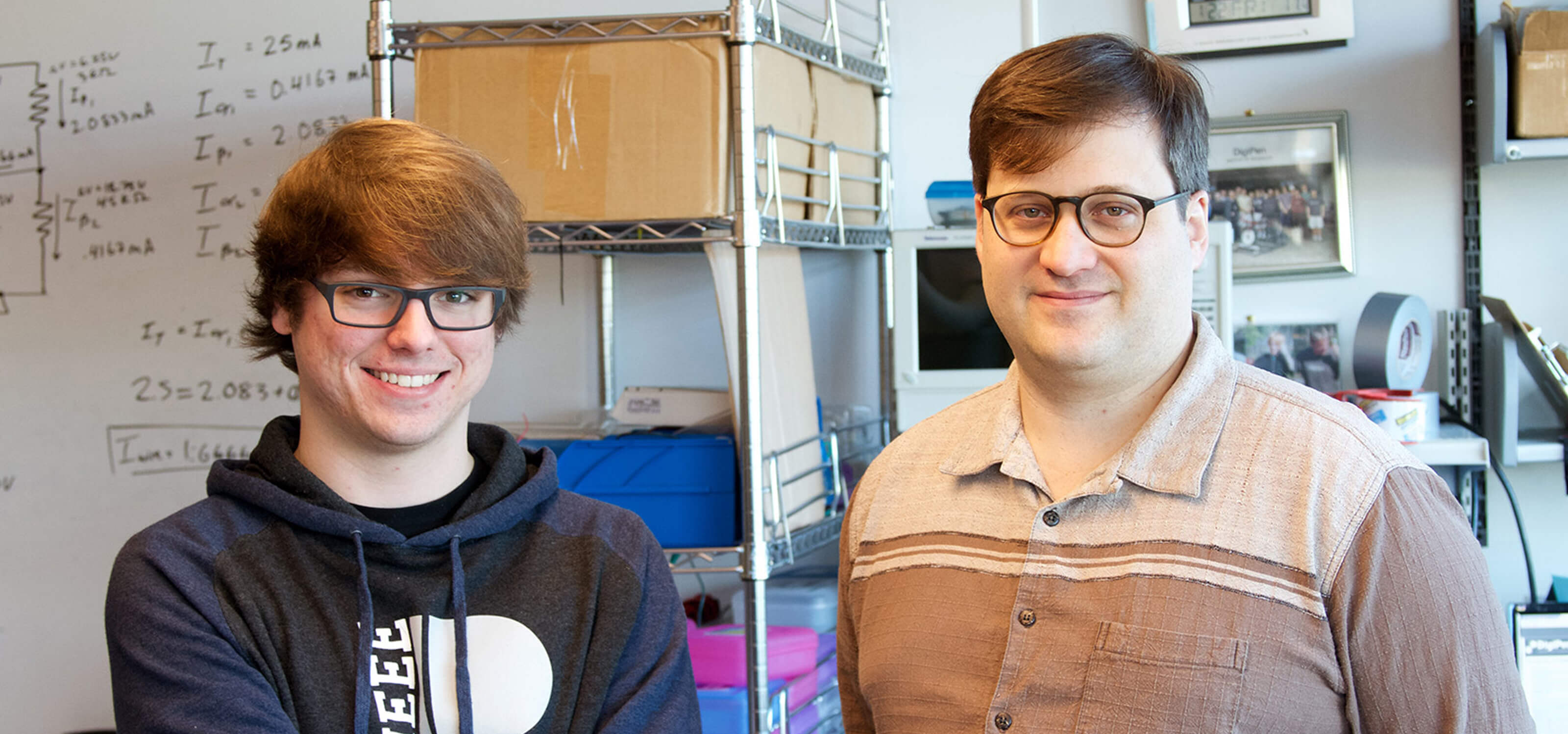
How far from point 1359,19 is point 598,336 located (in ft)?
5.06

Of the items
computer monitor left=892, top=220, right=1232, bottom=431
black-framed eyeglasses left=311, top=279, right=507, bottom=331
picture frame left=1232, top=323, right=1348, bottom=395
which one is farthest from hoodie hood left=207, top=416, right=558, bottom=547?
picture frame left=1232, top=323, right=1348, bottom=395

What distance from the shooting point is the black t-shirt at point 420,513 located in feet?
3.40

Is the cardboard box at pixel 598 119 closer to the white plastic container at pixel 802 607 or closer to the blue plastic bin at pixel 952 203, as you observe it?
the blue plastic bin at pixel 952 203

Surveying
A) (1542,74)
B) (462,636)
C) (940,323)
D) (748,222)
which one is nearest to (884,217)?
(940,323)

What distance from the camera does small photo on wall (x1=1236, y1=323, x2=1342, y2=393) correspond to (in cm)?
203

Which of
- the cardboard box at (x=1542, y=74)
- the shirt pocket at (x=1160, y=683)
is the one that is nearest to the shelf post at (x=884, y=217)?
the cardboard box at (x=1542, y=74)

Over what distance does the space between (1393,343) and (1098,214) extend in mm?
1240

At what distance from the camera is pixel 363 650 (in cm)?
96

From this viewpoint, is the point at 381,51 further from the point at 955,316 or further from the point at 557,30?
the point at 955,316

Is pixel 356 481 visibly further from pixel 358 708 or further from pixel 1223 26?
pixel 1223 26

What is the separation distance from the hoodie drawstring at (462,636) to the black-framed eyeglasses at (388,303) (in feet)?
0.64

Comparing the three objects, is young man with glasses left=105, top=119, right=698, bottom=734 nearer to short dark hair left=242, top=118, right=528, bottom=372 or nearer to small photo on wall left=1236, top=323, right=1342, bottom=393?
short dark hair left=242, top=118, right=528, bottom=372

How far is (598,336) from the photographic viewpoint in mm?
2344

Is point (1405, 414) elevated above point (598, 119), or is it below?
below
